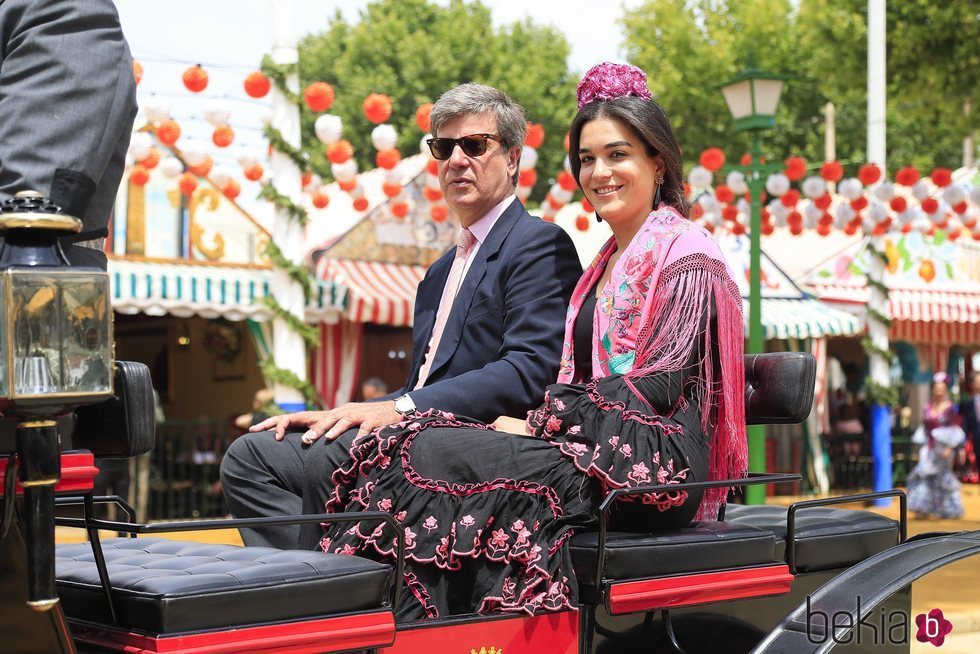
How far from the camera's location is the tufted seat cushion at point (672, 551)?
8.50 ft

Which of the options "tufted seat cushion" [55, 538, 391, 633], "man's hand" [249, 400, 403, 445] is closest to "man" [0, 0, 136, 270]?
"tufted seat cushion" [55, 538, 391, 633]

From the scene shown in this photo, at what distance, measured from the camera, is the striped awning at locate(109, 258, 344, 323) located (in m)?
11.7

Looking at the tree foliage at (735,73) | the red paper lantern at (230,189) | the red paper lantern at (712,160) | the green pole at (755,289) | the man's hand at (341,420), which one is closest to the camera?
the man's hand at (341,420)

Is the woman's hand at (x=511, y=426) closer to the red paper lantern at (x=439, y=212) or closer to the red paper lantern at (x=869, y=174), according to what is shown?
the red paper lantern at (x=869, y=174)

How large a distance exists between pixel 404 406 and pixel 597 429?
1.65 feet

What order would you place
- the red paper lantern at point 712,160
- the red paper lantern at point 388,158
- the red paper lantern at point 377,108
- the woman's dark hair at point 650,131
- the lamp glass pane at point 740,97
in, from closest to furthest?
the woman's dark hair at point 650,131 → the lamp glass pane at point 740,97 → the red paper lantern at point 377,108 → the red paper lantern at point 388,158 → the red paper lantern at point 712,160

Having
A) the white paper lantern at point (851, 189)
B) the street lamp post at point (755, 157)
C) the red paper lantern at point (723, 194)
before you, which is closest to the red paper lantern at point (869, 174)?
the white paper lantern at point (851, 189)

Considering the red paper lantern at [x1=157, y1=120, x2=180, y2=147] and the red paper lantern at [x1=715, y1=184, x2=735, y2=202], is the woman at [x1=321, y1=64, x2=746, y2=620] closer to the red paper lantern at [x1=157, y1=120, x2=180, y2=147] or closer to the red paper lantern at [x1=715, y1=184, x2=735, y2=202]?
the red paper lantern at [x1=157, y1=120, x2=180, y2=147]

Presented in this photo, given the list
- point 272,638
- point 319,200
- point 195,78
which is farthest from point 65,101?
point 319,200

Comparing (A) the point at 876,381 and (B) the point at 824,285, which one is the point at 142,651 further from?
(B) the point at 824,285

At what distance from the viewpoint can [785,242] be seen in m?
18.0

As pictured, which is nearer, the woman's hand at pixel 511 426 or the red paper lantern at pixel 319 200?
the woman's hand at pixel 511 426

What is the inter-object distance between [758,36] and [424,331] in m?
28.9

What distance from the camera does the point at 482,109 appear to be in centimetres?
335
